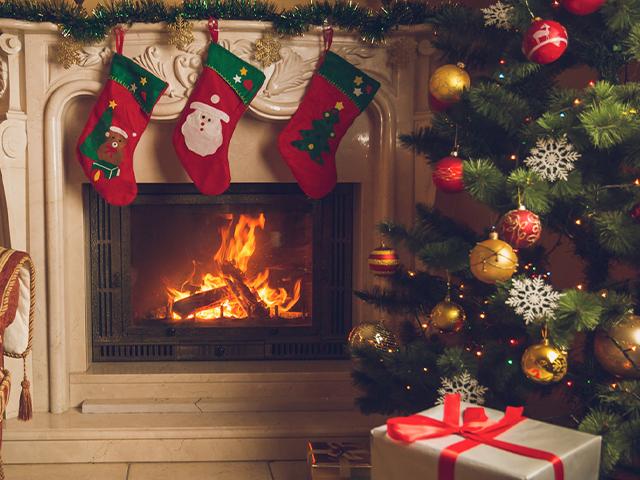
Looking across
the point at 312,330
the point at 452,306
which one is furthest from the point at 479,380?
the point at 312,330

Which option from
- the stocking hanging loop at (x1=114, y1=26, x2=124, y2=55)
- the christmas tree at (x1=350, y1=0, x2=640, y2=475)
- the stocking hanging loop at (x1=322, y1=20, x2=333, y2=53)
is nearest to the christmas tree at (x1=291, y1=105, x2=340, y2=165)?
the stocking hanging loop at (x1=322, y1=20, x2=333, y2=53)

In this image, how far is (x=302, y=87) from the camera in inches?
122

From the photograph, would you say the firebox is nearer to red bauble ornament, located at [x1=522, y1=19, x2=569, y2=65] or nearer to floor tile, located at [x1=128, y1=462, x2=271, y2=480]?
floor tile, located at [x1=128, y1=462, x2=271, y2=480]

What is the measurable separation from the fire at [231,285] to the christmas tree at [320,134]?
1.74ft

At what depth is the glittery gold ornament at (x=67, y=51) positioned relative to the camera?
2.98 meters

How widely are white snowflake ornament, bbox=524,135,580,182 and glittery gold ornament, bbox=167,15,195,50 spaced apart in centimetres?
150

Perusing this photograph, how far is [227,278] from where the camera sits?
3492 mm

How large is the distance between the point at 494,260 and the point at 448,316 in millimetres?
428

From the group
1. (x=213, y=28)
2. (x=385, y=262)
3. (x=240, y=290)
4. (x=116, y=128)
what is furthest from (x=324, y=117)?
(x=240, y=290)

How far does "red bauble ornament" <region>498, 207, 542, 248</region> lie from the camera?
1924mm

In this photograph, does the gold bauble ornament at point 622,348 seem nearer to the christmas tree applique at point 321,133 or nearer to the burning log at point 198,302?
the christmas tree applique at point 321,133

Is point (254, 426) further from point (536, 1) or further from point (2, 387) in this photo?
point (536, 1)

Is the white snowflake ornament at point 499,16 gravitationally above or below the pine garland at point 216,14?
below

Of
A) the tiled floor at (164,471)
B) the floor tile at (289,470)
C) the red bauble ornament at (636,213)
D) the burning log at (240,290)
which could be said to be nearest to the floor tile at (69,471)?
the tiled floor at (164,471)
